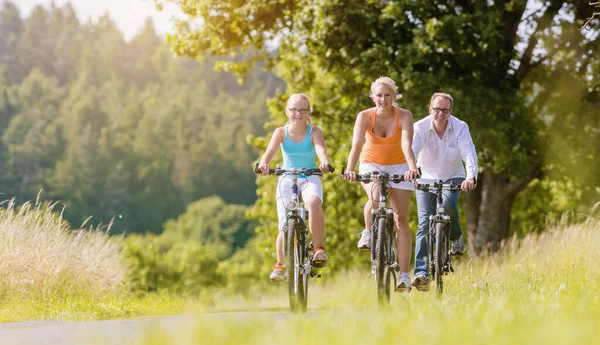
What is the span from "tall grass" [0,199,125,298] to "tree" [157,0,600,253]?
21.1 ft

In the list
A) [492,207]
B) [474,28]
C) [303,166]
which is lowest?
[492,207]

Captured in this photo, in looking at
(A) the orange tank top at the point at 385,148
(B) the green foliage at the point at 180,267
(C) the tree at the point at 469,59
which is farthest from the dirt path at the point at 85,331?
(B) the green foliage at the point at 180,267

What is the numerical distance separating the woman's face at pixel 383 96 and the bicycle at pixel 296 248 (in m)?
0.76

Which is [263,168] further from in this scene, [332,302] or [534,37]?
[534,37]

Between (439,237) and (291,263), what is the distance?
55.8 inches

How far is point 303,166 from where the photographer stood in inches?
333

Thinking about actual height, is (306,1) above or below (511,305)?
above

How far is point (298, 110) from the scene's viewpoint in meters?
8.41

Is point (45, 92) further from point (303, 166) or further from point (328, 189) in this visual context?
point (303, 166)

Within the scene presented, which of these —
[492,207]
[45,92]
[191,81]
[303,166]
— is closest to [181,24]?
[492,207]

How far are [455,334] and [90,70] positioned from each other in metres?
120

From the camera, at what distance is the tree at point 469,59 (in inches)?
637

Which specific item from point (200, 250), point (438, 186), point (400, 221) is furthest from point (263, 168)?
point (200, 250)

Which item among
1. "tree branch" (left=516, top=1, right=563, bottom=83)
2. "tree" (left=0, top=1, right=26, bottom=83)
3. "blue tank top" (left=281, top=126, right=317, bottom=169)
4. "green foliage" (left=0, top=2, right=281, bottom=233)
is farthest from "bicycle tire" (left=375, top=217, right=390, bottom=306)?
"tree" (left=0, top=1, right=26, bottom=83)
